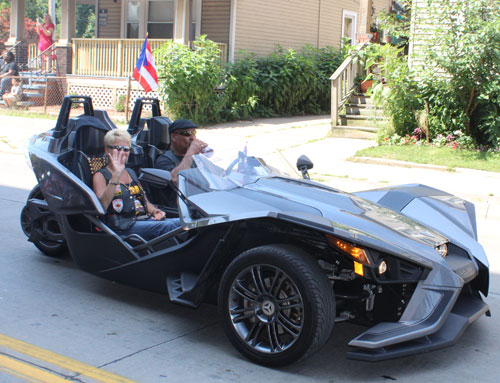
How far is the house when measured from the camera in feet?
70.8

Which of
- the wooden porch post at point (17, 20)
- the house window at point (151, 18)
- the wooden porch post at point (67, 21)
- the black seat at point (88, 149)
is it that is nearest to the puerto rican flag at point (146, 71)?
the house window at point (151, 18)

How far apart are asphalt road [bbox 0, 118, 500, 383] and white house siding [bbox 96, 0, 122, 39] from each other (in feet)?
66.1

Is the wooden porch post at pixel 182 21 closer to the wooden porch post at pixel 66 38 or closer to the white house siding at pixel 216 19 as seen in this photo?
the white house siding at pixel 216 19

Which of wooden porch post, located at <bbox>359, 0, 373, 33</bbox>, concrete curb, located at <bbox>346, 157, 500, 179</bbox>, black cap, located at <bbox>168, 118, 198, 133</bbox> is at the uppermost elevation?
wooden porch post, located at <bbox>359, 0, 373, 33</bbox>

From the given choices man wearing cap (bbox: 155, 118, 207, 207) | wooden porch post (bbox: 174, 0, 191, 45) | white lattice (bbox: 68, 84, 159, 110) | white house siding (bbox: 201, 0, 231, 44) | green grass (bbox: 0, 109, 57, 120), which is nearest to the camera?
man wearing cap (bbox: 155, 118, 207, 207)

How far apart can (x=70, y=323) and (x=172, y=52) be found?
14.6 metres

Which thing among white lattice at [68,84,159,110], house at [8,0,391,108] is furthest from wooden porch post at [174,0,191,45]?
white lattice at [68,84,159,110]

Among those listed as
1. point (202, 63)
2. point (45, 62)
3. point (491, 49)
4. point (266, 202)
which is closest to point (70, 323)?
point (266, 202)

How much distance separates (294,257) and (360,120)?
14144 mm

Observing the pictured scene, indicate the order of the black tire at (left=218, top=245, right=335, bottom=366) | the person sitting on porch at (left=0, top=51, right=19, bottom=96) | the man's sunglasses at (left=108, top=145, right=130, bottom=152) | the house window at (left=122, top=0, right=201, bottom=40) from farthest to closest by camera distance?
the house window at (left=122, top=0, right=201, bottom=40) < the person sitting on porch at (left=0, top=51, right=19, bottom=96) < the man's sunglasses at (left=108, top=145, right=130, bottom=152) < the black tire at (left=218, top=245, right=335, bottom=366)

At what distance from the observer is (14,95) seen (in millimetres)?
22109

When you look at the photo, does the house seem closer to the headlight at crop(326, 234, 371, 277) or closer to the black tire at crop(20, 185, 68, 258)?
the black tire at crop(20, 185, 68, 258)

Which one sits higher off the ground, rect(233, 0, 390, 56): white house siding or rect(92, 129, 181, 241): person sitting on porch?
rect(233, 0, 390, 56): white house siding

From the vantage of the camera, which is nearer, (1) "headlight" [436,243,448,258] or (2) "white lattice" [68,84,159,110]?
(1) "headlight" [436,243,448,258]
